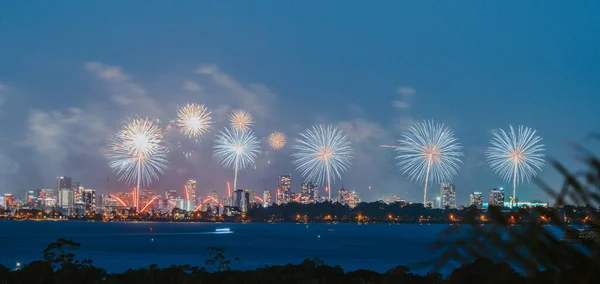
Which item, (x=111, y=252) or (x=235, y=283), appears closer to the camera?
(x=235, y=283)

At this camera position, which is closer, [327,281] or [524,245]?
[524,245]

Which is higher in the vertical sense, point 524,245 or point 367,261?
point 524,245

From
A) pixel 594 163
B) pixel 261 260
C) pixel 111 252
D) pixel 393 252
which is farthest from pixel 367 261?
pixel 594 163

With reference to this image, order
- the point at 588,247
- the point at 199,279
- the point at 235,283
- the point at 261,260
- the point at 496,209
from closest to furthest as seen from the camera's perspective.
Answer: the point at 496,209 < the point at 588,247 < the point at 235,283 < the point at 199,279 < the point at 261,260

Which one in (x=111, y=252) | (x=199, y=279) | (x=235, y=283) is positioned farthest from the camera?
(x=111, y=252)

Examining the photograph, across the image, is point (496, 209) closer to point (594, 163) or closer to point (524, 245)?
point (524, 245)

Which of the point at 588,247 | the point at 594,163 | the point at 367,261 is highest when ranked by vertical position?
the point at 594,163

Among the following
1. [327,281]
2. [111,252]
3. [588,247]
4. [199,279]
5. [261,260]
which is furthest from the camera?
[111,252]

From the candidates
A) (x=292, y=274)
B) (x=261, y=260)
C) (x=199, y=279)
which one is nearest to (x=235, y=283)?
(x=199, y=279)

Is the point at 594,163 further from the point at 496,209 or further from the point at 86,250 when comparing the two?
the point at 86,250
